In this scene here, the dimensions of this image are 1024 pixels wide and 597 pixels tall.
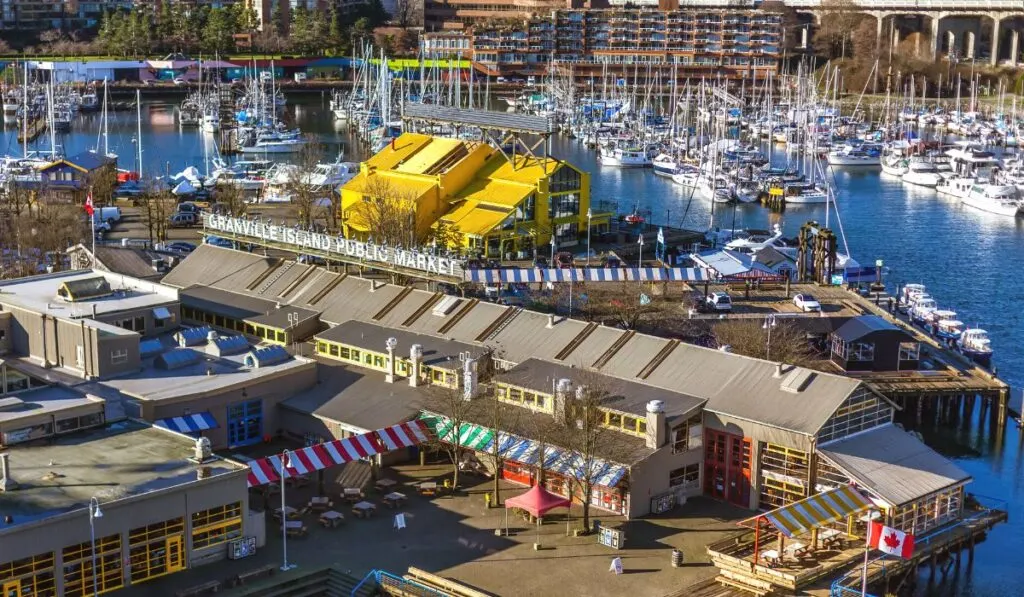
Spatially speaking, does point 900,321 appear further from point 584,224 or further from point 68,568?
point 68,568

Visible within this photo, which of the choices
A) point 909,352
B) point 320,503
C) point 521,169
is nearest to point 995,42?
point 521,169

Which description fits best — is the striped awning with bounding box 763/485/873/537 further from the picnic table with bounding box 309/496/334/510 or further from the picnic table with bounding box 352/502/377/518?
the picnic table with bounding box 309/496/334/510

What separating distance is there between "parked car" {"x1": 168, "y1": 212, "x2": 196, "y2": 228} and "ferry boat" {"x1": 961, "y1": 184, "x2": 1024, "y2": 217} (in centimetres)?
4438

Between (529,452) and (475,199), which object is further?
(475,199)

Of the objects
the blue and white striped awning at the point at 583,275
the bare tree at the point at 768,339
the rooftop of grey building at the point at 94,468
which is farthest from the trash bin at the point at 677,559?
→ the blue and white striped awning at the point at 583,275

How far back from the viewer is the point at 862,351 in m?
45.9

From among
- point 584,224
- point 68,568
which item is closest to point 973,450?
point 584,224

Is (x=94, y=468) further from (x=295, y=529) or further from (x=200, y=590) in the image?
(x=295, y=529)

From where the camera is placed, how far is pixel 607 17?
144125 mm

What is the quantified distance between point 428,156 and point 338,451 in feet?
88.8

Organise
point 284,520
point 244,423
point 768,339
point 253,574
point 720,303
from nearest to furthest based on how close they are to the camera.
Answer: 1. point 253,574
2. point 284,520
3. point 244,423
4. point 768,339
5. point 720,303

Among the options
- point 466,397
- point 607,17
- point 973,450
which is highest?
point 607,17

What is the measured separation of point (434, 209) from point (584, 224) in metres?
6.11

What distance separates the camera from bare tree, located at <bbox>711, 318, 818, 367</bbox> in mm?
42438
